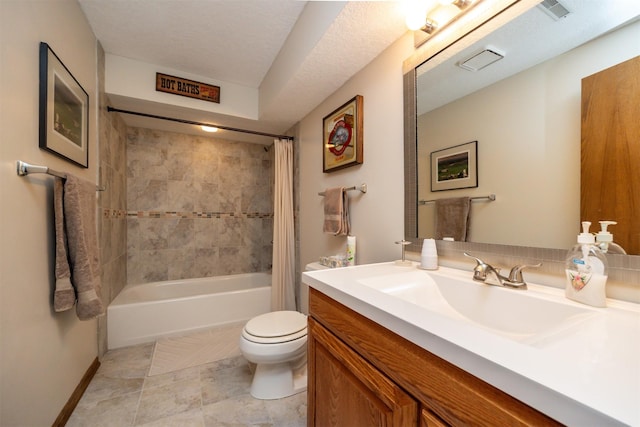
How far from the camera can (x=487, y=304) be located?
2.62 feet

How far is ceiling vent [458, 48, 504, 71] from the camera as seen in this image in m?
0.94

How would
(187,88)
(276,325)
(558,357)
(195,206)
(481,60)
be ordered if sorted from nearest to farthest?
(558,357), (481,60), (276,325), (187,88), (195,206)

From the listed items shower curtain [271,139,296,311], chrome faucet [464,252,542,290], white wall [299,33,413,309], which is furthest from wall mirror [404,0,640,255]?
shower curtain [271,139,296,311]

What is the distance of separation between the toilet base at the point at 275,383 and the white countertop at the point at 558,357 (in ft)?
3.65

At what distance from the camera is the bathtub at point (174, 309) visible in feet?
6.75

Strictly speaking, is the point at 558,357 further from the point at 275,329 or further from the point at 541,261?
the point at 275,329

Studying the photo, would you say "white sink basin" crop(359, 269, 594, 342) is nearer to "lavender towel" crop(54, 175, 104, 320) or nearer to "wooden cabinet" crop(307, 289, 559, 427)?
"wooden cabinet" crop(307, 289, 559, 427)

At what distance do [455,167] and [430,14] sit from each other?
704 mm

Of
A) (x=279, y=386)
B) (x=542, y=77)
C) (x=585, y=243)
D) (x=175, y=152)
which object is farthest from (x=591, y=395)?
(x=175, y=152)

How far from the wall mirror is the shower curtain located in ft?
5.25

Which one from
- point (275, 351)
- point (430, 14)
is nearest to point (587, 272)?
point (430, 14)

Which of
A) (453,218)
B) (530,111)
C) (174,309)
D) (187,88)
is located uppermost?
(187,88)

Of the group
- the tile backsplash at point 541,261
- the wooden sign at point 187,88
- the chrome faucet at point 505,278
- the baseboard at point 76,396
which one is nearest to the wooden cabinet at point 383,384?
the chrome faucet at point 505,278

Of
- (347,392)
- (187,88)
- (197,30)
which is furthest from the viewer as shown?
(187,88)
